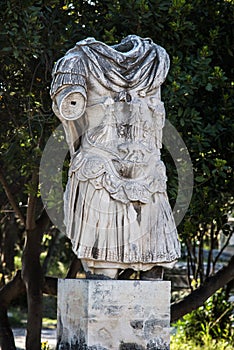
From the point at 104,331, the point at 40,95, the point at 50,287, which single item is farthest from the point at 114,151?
the point at 50,287

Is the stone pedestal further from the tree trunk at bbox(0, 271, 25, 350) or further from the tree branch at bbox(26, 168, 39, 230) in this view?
the tree trunk at bbox(0, 271, 25, 350)

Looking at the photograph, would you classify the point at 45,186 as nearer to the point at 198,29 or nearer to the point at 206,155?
the point at 206,155

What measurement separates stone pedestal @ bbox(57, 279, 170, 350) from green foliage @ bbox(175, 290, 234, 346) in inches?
232

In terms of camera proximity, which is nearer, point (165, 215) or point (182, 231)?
point (165, 215)

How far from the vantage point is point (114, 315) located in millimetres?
6793

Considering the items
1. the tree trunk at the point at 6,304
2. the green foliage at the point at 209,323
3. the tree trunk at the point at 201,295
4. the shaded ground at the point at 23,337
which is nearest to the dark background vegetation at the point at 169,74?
the tree trunk at the point at 6,304

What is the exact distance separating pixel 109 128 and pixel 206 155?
8.84 ft

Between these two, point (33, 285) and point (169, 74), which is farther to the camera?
point (33, 285)

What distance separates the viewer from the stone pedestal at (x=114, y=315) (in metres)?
6.71

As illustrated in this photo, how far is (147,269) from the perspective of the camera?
278 inches

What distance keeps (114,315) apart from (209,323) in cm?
663

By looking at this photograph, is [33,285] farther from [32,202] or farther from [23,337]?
[23,337]

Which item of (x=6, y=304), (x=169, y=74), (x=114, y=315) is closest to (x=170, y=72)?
(x=169, y=74)

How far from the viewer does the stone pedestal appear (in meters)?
6.71
